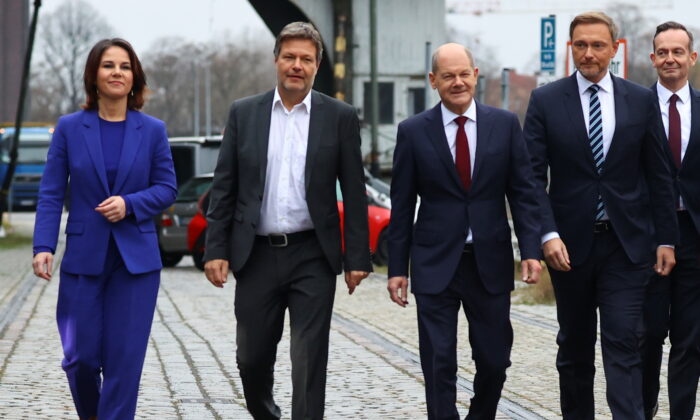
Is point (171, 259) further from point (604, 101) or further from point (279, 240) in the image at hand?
point (279, 240)

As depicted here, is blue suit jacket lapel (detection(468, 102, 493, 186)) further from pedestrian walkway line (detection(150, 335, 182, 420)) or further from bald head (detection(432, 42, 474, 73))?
pedestrian walkway line (detection(150, 335, 182, 420))

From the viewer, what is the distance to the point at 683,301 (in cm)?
752

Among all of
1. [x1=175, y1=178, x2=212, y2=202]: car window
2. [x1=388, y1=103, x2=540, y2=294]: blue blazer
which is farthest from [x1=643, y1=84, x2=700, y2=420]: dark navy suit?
[x1=175, y1=178, x2=212, y2=202]: car window

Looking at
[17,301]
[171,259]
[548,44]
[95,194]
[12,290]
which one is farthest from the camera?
[171,259]

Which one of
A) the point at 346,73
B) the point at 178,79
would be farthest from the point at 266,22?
the point at 178,79

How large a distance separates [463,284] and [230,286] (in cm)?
1377

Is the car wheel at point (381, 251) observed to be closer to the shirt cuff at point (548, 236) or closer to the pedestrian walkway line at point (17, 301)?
the pedestrian walkway line at point (17, 301)

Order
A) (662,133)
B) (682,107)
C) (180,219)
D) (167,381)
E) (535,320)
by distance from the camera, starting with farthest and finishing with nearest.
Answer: (180,219) < (535,320) < (167,381) < (682,107) < (662,133)

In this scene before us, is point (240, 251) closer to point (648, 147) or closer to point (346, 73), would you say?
point (648, 147)

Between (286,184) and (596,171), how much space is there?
1.39 metres

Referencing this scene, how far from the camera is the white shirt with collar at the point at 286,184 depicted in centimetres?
660

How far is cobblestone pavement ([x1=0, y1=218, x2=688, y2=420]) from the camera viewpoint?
8.59m

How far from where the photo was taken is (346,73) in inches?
1490

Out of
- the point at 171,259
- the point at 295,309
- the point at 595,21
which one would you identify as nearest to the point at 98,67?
the point at 295,309
